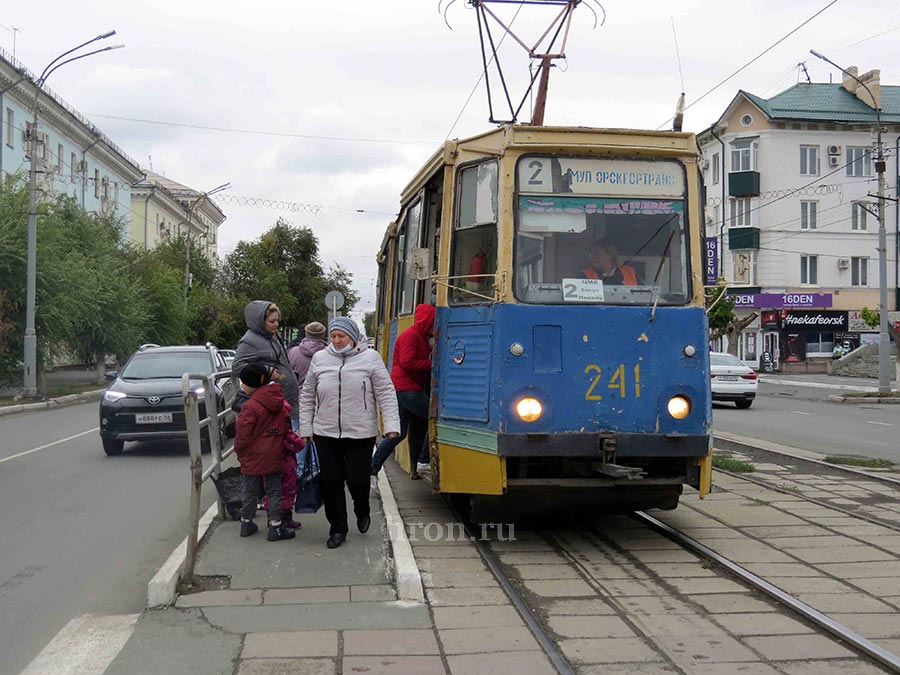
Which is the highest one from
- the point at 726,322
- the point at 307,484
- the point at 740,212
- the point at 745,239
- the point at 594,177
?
the point at 740,212

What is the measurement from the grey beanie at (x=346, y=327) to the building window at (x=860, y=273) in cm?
5368

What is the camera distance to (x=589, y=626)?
558 cm

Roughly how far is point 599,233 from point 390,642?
366 cm

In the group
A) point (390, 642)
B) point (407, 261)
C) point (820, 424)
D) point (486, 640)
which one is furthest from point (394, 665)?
point (820, 424)

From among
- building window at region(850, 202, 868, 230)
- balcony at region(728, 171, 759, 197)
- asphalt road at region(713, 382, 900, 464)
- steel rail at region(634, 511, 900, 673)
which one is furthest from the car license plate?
building window at region(850, 202, 868, 230)

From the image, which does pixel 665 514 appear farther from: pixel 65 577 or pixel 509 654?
pixel 65 577

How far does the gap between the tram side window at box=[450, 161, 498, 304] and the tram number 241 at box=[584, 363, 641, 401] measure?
960 mm

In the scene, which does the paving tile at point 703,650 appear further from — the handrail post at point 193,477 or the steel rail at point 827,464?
the steel rail at point 827,464

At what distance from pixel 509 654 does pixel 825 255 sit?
181ft

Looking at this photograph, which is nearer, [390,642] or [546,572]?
[390,642]

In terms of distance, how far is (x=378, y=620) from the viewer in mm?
5629

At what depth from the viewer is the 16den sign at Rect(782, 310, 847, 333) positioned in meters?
55.4

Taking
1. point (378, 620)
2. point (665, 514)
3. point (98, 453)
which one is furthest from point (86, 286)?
point (378, 620)

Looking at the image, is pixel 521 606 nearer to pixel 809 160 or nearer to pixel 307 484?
pixel 307 484
